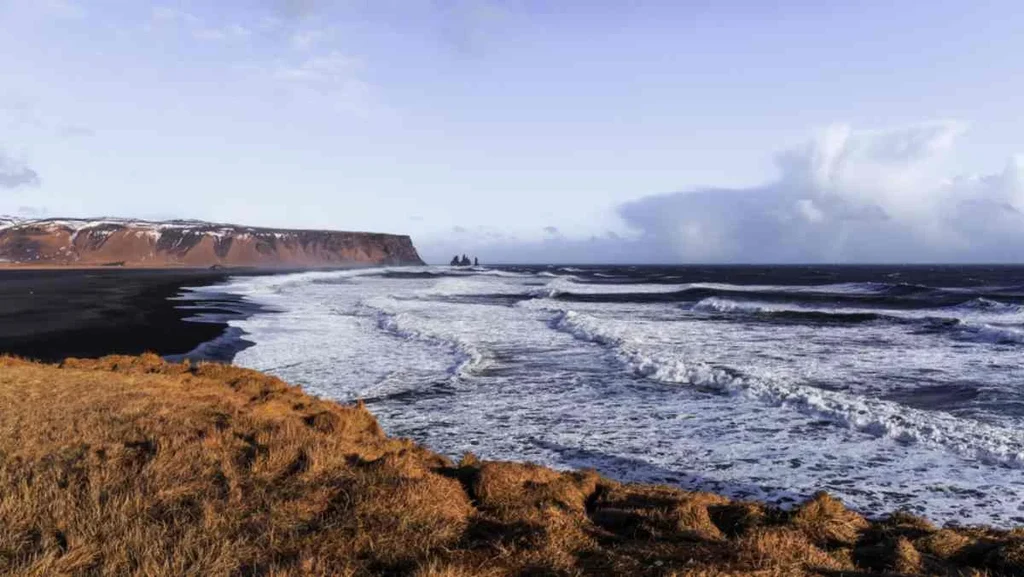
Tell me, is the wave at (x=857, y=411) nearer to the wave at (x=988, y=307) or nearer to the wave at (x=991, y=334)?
the wave at (x=991, y=334)

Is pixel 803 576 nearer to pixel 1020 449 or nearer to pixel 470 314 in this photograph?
pixel 1020 449

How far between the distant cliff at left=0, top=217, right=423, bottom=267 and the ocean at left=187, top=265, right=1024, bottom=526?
135328mm

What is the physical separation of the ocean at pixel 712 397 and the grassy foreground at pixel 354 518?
239 centimetres

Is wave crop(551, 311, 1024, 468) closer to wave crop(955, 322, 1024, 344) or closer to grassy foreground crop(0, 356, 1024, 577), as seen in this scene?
grassy foreground crop(0, 356, 1024, 577)

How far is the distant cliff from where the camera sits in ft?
444

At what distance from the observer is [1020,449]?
29.4 feet

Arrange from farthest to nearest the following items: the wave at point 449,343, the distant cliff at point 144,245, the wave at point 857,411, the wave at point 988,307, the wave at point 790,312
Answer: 1. the distant cliff at point 144,245
2. the wave at point 988,307
3. the wave at point 790,312
4. the wave at point 449,343
5. the wave at point 857,411

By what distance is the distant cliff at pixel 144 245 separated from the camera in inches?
5330

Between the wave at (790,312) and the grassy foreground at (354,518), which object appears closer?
the grassy foreground at (354,518)

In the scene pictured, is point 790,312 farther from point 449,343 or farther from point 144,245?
point 144,245

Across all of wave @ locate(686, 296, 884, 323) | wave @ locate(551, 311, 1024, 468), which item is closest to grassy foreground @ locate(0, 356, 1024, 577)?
wave @ locate(551, 311, 1024, 468)

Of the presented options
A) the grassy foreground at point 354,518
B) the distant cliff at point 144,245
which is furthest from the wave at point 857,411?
the distant cliff at point 144,245

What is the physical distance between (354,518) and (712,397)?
977cm

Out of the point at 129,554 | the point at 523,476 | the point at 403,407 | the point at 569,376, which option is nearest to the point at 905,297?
the point at 569,376
